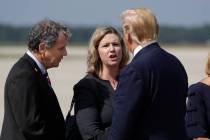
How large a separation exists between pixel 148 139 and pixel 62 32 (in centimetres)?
109

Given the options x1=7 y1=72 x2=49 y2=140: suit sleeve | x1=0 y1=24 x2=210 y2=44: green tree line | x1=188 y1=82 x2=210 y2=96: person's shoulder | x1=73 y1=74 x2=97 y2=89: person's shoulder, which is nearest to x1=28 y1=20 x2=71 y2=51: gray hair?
x1=7 y1=72 x2=49 y2=140: suit sleeve

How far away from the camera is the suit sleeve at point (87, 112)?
537 cm

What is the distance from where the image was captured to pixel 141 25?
15.7 feet

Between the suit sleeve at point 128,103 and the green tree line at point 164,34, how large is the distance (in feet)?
449

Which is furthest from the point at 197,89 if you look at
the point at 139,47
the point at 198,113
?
the point at 139,47

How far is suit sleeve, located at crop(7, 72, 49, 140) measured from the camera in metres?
5.18

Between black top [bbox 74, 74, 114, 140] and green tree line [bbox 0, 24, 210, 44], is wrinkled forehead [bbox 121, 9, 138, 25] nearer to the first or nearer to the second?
black top [bbox 74, 74, 114, 140]

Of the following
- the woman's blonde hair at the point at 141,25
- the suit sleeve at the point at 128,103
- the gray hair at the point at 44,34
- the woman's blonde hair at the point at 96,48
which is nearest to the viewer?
the suit sleeve at the point at 128,103

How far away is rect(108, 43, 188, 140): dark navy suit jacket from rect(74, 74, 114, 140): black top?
1.88 ft

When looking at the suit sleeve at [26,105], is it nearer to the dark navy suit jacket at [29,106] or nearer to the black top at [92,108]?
the dark navy suit jacket at [29,106]

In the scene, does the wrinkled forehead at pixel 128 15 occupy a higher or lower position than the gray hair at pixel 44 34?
higher

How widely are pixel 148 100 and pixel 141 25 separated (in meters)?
0.46

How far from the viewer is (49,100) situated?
5340 millimetres

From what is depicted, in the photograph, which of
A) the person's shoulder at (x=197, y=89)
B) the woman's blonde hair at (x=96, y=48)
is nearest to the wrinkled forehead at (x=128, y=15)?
the woman's blonde hair at (x=96, y=48)
